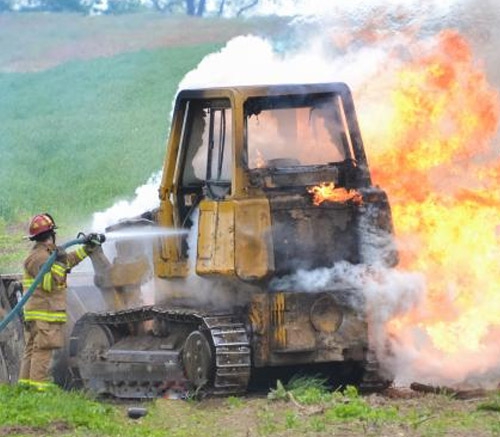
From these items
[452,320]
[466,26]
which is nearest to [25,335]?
[452,320]

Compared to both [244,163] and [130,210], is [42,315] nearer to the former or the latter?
[244,163]

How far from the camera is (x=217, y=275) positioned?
494 inches

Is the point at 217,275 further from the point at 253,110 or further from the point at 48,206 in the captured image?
the point at 48,206

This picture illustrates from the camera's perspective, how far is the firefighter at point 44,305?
13.8 metres

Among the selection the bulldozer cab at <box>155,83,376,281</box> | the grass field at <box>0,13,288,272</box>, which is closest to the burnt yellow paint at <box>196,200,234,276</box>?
the bulldozer cab at <box>155,83,376,281</box>

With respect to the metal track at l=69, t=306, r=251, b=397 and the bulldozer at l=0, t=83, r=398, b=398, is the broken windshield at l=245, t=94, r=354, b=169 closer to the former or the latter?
the bulldozer at l=0, t=83, r=398, b=398

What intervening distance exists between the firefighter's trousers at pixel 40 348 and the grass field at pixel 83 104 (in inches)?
418

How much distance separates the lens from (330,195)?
516 inches

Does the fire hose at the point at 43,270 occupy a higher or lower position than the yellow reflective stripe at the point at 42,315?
higher

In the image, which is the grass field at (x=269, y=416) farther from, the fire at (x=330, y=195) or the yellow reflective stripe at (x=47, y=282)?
the fire at (x=330, y=195)

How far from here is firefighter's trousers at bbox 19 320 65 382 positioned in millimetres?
13773

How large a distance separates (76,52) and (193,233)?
3860 cm

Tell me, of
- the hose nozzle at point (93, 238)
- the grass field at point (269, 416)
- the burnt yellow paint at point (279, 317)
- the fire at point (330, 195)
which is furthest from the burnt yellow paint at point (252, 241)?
the hose nozzle at point (93, 238)

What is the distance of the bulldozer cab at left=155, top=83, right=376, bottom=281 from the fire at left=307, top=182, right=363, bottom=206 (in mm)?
105
